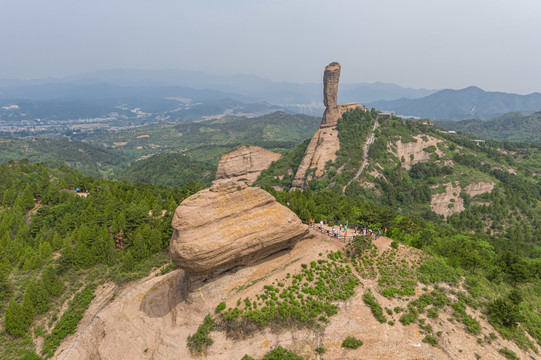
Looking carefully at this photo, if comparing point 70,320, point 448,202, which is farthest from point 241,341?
point 448,202

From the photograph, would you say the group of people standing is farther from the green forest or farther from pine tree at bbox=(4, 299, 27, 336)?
pine tree at bbox=(4, 299, 27, 336)

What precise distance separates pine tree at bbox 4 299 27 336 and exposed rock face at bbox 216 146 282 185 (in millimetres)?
67849

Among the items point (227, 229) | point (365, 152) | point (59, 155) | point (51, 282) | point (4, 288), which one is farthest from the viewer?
point (59, 155)

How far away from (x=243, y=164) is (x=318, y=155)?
25.6 meters

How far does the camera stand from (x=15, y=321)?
3019cm

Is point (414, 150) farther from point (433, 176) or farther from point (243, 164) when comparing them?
point (243, 164)

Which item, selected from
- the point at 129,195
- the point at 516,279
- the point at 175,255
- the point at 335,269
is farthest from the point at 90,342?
the point at 516,279

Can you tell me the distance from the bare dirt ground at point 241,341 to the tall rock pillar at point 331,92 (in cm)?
7335

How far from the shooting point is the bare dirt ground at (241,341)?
72.0ft

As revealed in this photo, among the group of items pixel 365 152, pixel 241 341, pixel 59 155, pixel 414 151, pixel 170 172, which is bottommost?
pixel 59 155

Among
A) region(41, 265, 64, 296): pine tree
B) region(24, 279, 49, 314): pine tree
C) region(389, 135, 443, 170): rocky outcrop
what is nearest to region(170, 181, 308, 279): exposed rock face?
region(24, 279, 49, 314): pine tree

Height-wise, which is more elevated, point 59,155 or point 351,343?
point 351,343

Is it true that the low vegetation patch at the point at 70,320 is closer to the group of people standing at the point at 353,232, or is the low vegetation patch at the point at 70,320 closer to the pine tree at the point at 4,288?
the pine tree at the point at 4,288

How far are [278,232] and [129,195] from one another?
3848 cm
